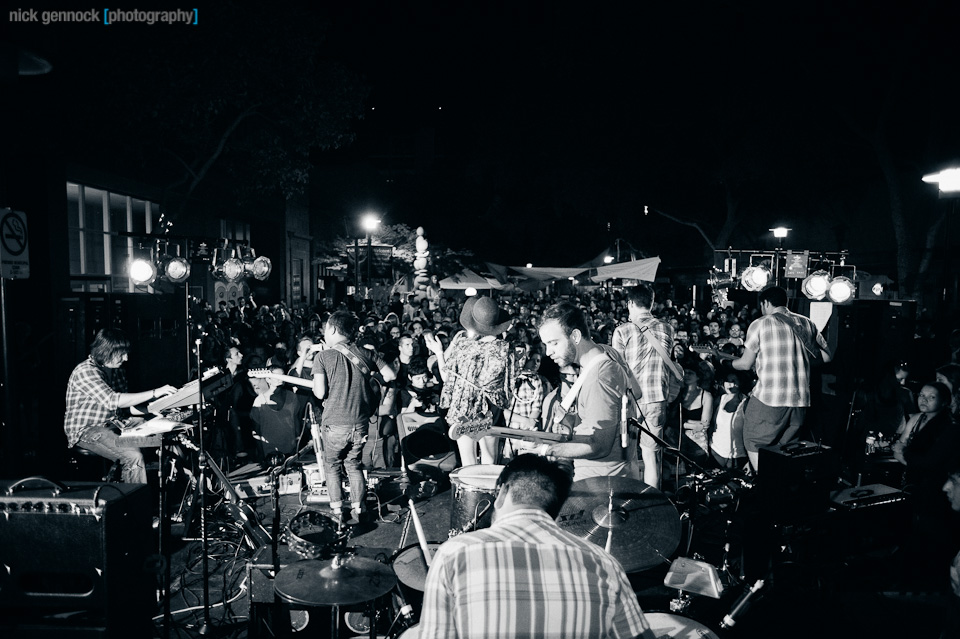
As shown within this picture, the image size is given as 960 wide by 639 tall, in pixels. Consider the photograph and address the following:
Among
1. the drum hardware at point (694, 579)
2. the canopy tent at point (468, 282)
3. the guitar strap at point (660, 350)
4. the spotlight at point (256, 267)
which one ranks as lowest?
the drum hardware at point (694, 579)

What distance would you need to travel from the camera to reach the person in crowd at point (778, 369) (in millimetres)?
5426

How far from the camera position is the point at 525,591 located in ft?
5.81

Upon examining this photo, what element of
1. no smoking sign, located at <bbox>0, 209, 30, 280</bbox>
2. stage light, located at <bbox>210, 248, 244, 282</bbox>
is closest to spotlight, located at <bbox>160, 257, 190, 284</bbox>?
stage light, located at <bbox>210, 248, 244, 282</bbox>

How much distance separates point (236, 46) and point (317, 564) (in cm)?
1100

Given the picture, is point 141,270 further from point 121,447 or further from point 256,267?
point 121,447

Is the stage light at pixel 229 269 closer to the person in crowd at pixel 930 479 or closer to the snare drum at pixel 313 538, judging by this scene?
the snare drum at pixel 313 538

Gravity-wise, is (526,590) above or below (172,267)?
below

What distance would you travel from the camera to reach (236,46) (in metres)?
11.4

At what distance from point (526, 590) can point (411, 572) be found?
1521mm

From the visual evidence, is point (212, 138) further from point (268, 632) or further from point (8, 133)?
point (268, 632)

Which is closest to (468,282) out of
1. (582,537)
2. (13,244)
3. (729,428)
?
(729,428)

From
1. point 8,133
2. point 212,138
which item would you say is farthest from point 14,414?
point 212,138

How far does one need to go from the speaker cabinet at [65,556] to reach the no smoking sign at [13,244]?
2074mm

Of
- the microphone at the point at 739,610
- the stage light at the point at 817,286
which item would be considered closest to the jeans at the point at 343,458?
the microphone at the point at 739,610
